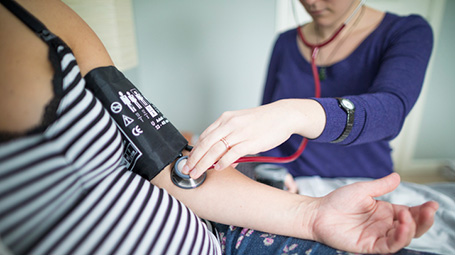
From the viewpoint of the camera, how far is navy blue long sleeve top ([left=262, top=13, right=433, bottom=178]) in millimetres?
635

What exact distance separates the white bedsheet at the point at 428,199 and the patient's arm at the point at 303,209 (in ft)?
0.54

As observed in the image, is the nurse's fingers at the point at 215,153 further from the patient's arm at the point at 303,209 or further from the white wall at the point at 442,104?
the white wall at the point at 442,104

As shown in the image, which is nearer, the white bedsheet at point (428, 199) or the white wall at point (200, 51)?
the white bedsheet at point (428, 199)

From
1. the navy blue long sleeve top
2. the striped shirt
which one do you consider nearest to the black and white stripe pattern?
the striped shirt

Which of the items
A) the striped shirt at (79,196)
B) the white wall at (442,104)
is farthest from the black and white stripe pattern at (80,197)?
the white wall at (442,104)

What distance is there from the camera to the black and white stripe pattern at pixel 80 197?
305mm

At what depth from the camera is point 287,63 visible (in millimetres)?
1125

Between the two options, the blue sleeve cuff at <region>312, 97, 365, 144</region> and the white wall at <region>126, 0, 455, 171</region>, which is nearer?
the blue sleeve cuff at <region>312, 97, 365, 144</region>

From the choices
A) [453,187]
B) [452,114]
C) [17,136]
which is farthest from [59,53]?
[452,114]

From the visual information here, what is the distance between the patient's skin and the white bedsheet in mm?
175

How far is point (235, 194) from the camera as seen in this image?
59 cm

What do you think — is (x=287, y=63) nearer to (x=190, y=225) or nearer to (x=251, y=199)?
(x=251, y=199)

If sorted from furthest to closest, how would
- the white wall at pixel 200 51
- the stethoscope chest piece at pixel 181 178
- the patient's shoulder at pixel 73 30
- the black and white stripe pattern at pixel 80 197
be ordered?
the white wall at pixel 200 51
the stethoscope chest piece at pixel 181 178
the patient's shoulder at pixel 73 30
the black and white stripe pattern at pixel 80 197

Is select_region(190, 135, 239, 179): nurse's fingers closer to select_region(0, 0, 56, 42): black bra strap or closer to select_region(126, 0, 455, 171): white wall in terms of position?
select_region(0, 0, 56, 42): black bra strap
